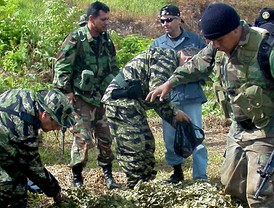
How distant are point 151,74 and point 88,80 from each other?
95 cm

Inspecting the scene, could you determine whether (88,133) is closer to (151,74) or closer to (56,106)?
(151,74)

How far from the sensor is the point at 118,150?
598cm

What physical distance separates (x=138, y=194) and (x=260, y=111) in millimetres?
1523

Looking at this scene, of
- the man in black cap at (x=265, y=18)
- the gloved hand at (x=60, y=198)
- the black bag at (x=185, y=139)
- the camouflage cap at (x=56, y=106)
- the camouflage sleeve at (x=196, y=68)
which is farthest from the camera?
the man in black cap at (x=265, y=18)

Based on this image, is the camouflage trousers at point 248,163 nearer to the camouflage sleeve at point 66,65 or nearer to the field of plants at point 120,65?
the field of plants at point 120,65

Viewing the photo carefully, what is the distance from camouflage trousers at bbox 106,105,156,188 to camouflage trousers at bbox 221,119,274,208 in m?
0.89

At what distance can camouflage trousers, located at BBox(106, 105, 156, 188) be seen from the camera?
5.83m

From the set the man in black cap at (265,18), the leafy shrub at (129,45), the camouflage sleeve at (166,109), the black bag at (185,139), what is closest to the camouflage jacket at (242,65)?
the camouflage sleeve at (166,109)

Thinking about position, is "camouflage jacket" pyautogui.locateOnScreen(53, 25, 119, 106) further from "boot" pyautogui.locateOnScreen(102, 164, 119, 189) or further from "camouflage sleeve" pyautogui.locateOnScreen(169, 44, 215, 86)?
"camouflage sleeve" pyautogui.locateOnScreen(169, 44, 215, 86)

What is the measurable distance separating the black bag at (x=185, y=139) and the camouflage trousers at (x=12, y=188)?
1694mm

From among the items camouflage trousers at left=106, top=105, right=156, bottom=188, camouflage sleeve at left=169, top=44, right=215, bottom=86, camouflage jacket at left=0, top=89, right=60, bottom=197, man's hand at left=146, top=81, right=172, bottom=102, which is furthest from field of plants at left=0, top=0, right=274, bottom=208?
man's hand at left=146, top=81, right=172, bottom=102

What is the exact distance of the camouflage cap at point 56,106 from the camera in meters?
4.59

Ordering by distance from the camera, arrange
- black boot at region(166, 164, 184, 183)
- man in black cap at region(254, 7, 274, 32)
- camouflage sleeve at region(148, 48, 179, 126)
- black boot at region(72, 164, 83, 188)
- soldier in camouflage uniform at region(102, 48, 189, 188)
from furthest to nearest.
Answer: black boot at region(166, 164, 184, 183) → black boot at region(72, 164, 83, 188) → man in black cap at region(254, 7, 274, 32) → soldier in camouflage uniform at region(102, 48, 189, 188) → camouflage sleeve at region(148, 48, 179, 126)

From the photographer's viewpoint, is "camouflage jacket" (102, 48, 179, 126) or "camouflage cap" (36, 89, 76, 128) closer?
"camouflage cap" (36, 89, 76, 128)
